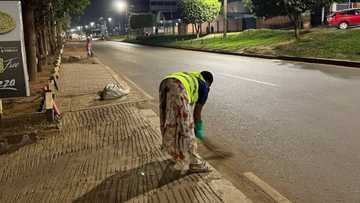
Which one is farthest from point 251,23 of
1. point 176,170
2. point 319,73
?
point 176,170

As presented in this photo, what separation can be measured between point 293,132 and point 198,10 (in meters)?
38.9

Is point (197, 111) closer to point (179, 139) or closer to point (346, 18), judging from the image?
point (179, 139)

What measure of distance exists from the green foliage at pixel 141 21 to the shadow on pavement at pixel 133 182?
9064 cm

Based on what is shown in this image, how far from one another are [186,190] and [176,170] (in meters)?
0.57

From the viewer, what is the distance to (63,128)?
7.64 m

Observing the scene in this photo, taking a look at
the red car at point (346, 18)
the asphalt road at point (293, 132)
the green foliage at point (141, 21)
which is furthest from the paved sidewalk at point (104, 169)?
the green foliage at point (141, 21)

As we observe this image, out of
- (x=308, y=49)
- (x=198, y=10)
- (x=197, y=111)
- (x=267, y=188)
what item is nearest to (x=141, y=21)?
(x=198, y=10)

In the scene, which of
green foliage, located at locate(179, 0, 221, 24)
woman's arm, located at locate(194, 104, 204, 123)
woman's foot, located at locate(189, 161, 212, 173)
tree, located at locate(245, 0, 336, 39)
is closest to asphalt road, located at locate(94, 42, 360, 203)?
woman's foot, located at locate(189, 161, 212, 173)

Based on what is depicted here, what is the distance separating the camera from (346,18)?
101 feet

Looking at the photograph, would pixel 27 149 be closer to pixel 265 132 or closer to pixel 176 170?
pixel 176 170

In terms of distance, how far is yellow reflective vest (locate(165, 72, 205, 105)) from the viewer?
4.62 metres

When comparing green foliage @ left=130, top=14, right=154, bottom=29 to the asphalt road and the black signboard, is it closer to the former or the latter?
the asphalt road

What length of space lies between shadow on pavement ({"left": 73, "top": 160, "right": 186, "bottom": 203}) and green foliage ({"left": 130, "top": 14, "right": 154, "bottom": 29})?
9064cm

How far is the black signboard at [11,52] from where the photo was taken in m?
Result: 7.59
